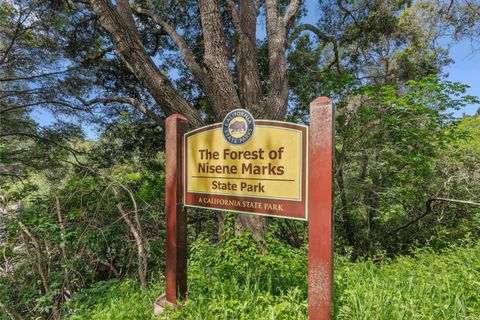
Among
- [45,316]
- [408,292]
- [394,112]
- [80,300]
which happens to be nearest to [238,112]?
[408,292]

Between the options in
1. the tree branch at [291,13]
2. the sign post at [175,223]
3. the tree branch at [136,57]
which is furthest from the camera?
the tree branch at [291,13]

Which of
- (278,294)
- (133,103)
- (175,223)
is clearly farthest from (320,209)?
(133,103)

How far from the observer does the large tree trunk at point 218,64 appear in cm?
388

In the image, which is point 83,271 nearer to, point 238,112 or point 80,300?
point 80,300

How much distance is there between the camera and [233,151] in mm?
2092

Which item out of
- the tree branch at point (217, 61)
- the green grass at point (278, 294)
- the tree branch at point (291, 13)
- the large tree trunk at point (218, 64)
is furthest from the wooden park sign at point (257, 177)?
the tree branch at point (291, 13)

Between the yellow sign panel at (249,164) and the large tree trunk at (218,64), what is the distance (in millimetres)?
1624

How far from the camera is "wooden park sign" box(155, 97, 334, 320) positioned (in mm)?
1649

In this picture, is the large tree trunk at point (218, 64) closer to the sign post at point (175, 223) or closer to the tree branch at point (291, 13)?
the tree branch at point (291, 13)

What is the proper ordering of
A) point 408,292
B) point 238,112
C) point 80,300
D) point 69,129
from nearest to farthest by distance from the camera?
1. point 238,112
2. point 408,292
3. point 80,300
4. point 69,129

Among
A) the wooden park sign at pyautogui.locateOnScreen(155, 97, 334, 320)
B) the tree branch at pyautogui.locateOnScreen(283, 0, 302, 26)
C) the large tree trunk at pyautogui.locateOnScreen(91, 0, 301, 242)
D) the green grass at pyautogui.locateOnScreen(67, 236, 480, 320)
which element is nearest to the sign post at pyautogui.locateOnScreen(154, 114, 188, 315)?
the wooden park sign at pyautogui.locateOnScreen(155, 97, 334, 320)

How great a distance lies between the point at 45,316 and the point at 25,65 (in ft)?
18.6

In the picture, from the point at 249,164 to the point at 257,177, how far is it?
127 mm

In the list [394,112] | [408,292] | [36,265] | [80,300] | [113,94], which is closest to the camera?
[408,292]
